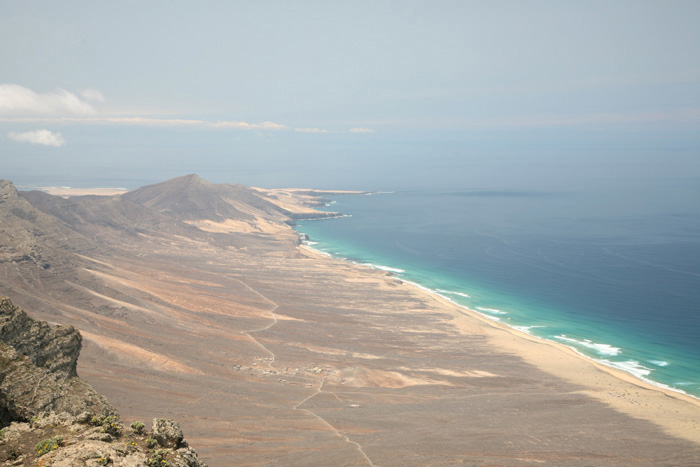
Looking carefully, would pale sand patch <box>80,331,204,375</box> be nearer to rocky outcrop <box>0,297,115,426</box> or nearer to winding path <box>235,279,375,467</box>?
winding path <box>235,279,375,467</box>

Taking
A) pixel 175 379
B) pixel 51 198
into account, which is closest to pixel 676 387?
pixel 175 379

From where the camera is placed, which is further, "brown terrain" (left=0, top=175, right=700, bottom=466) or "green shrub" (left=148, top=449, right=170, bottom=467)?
"brown terrain" (left=0, top=175, right=700, bottom=466)

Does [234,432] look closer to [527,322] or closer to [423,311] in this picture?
[423,311]

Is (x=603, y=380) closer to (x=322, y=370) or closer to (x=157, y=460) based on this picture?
(x=322, y=370)

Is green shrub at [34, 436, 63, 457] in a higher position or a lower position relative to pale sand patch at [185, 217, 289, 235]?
lower

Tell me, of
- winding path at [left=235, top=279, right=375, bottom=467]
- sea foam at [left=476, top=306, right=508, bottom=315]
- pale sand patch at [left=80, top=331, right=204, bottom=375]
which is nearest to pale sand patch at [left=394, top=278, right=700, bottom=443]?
sea foam at [left=476, top=306, right=508, bottom=315]

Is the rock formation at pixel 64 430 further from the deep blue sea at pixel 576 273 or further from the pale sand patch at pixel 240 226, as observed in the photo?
the pale sand patch at pixel 240 226

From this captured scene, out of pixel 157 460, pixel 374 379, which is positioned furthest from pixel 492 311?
pixel 157 460
